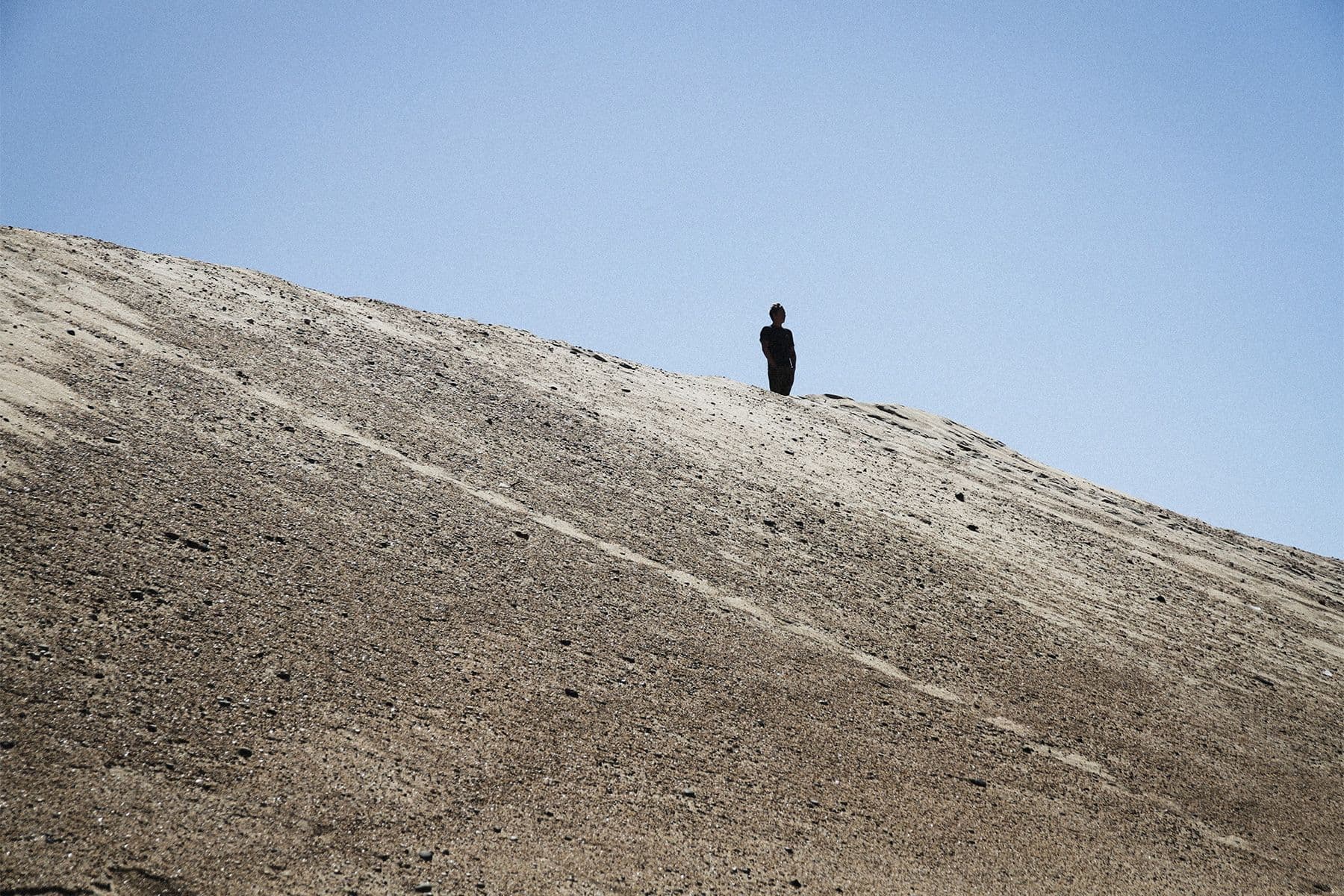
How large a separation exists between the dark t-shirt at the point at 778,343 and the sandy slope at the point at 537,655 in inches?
162

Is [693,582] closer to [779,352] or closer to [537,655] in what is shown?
[537,655]

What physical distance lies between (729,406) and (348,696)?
25.2 feet

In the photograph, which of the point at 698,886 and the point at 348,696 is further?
the point at 348,696

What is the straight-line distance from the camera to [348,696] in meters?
4.76

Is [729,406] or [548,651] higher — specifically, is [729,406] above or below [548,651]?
above

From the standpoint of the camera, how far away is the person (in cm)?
1428

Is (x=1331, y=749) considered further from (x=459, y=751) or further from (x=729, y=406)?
(x=729, y=406)

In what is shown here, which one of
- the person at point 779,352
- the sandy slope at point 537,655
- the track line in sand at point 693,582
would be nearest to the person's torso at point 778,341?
the person at point 779,352

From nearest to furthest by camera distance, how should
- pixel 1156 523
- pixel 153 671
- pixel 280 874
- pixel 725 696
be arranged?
pixel 280 874, pixel 153 671, pixel 725 696, pixel 1156 523

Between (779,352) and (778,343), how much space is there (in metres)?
0.14

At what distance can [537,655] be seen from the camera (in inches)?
218

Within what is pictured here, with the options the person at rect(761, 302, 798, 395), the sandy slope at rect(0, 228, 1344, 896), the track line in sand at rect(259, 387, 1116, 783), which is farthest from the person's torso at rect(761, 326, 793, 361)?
the track line in sand at rect(259, 387, 1116, 783)

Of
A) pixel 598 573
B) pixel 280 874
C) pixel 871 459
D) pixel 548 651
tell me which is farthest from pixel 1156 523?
pixel 280 874

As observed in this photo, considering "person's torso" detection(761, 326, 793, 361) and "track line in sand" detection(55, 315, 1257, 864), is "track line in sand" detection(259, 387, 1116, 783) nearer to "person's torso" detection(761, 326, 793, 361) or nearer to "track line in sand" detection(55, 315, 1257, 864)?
"track line in sand" detection(55, 315, 1257, 864)
